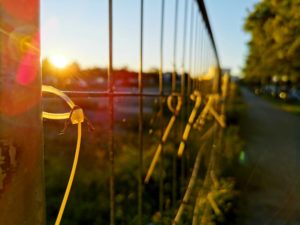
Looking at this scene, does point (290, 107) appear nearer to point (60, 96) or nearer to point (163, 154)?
point (163, 154)

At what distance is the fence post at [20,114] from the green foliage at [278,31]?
13739mm

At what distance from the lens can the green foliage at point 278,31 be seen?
15.1m

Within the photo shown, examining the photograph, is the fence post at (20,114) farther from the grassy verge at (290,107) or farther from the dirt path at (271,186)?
the grassy verge at (290,107)

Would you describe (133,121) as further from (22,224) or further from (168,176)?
(22,224)

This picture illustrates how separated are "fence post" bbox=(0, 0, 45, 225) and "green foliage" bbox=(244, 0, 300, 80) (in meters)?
13.7

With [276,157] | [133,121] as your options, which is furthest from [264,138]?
[133,121]

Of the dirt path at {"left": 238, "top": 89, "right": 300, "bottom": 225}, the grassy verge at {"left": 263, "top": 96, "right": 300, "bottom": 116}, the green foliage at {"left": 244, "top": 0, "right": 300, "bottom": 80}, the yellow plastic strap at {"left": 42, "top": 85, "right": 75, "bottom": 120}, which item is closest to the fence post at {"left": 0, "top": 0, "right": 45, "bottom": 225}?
the yellow plastic strap at {"left": 42, "top": 85, "right": 75, "bottom": 120}

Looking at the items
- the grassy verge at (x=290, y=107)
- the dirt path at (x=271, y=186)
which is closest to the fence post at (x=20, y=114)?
the dirt path at (x=271, y=186)

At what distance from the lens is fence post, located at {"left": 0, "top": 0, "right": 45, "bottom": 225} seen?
0.65m

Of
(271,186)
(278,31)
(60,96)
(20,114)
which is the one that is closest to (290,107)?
(278,31)

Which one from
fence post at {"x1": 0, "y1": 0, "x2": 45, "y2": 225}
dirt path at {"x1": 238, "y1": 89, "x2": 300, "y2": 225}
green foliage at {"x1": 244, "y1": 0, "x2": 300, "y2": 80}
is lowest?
dirt path at {"x1": 238, "y1": 89, "x2": 300, "y2": 225}

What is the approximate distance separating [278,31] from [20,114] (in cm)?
1684

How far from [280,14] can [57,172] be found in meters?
14.6

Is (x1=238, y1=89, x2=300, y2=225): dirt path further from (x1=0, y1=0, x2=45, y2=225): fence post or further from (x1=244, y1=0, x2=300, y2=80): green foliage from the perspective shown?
(x1=244, y1=0, x2=300, y2=80): green foliage
